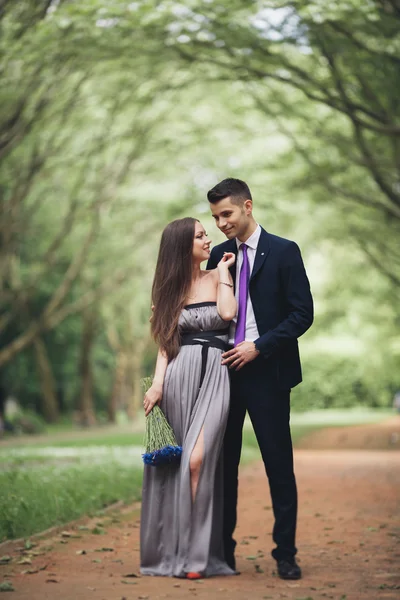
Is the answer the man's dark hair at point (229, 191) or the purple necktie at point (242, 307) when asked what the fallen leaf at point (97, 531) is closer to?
the purple necktie at point (242, 307)

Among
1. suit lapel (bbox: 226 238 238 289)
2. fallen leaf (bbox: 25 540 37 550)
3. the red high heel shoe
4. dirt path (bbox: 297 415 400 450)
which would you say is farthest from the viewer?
dirt path (bbox: 297 415 400 450)

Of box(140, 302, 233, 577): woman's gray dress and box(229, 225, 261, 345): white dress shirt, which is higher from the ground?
box(229, 225, 261, 345): white dress shirt

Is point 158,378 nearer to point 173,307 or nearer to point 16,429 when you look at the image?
point 173,307

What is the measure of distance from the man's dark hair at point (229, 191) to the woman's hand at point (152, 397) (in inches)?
48.8

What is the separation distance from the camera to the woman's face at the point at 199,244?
635 cm

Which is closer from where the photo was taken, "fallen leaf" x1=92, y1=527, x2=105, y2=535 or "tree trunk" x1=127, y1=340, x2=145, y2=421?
"fallen leaf" x1=92, y1=527, x2=105, y2=535

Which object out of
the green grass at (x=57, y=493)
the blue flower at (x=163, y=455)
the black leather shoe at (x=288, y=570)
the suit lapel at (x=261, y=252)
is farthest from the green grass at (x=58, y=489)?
the suit lapel at (x=261, y=252)

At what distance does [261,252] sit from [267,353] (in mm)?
680

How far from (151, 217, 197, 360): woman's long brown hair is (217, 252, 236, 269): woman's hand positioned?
0.64 ft

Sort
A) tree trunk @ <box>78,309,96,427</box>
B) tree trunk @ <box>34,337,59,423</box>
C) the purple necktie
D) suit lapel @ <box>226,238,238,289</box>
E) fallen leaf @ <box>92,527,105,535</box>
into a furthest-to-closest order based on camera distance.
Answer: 1. tree trunk @ <box>34,337,59,423</box>
2. tree trunk @ <box>78,309,96,427</box>
3. fallen leaf @ <box>92,527,105,535</box>
4. suit lapel @ <box>226,238,238,289</box>
5. the purple necktie

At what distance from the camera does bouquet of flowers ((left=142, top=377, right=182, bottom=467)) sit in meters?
6.13

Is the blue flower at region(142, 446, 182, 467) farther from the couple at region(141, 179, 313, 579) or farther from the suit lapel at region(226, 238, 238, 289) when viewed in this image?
the suit lapel at region(226, 238, 238, 289)

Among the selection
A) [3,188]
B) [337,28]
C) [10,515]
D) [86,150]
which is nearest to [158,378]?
[10,515]

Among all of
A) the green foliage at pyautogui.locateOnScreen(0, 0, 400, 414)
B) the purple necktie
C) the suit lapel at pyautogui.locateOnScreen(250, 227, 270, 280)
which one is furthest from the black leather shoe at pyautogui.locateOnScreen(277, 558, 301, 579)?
the green foliage at pyautogui.locateOnScreen(0, 0, 400, 414)
